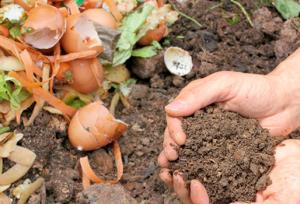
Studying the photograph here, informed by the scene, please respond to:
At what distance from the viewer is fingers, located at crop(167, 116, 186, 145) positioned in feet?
7.78

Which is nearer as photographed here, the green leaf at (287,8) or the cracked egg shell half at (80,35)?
the cracked egg shell half at (80,35)

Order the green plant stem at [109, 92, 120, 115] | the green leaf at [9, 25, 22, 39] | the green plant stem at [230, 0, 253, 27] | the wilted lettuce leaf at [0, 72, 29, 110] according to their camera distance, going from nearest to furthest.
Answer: the wilted lettuce leaf at [0, 72, 29, 110] → the green leaf at [9, 25, 22, 39] → the green plant stem at [109, 92, 120, 115] → the green plant stem at [230, 0, 253, 27]

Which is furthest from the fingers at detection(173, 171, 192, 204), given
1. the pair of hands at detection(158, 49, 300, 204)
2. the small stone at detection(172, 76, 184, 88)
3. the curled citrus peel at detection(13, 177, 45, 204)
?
the small stone at detection(172, 76, 184, 88)

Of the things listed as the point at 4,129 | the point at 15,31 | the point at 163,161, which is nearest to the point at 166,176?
the point at 163,161

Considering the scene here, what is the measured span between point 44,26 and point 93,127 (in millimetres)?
439

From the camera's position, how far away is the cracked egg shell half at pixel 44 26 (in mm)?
Answer: 2727

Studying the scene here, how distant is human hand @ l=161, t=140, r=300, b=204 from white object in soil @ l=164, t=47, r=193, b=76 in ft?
2.33

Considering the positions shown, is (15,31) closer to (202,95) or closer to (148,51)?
(148,51)

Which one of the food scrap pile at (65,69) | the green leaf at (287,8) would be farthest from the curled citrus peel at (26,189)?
the green leaf at (287,8)

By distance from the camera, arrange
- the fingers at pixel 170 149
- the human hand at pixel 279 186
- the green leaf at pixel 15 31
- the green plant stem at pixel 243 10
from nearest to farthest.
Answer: the human hand at pixel 279 186 < the fingers at pixel 170 149 < the green leaf at pixel 15 31 < the green plant stem at pixel 243 10

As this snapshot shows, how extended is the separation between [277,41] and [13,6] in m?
1.18

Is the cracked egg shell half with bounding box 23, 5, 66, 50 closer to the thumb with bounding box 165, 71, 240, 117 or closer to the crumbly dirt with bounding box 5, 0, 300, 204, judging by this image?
the crumbly dirt with bounding box 5, 0, 300, 204

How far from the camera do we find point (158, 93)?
302 centimetres

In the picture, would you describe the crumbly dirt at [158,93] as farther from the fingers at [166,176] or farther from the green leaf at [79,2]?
the green leaf at [79,2]
